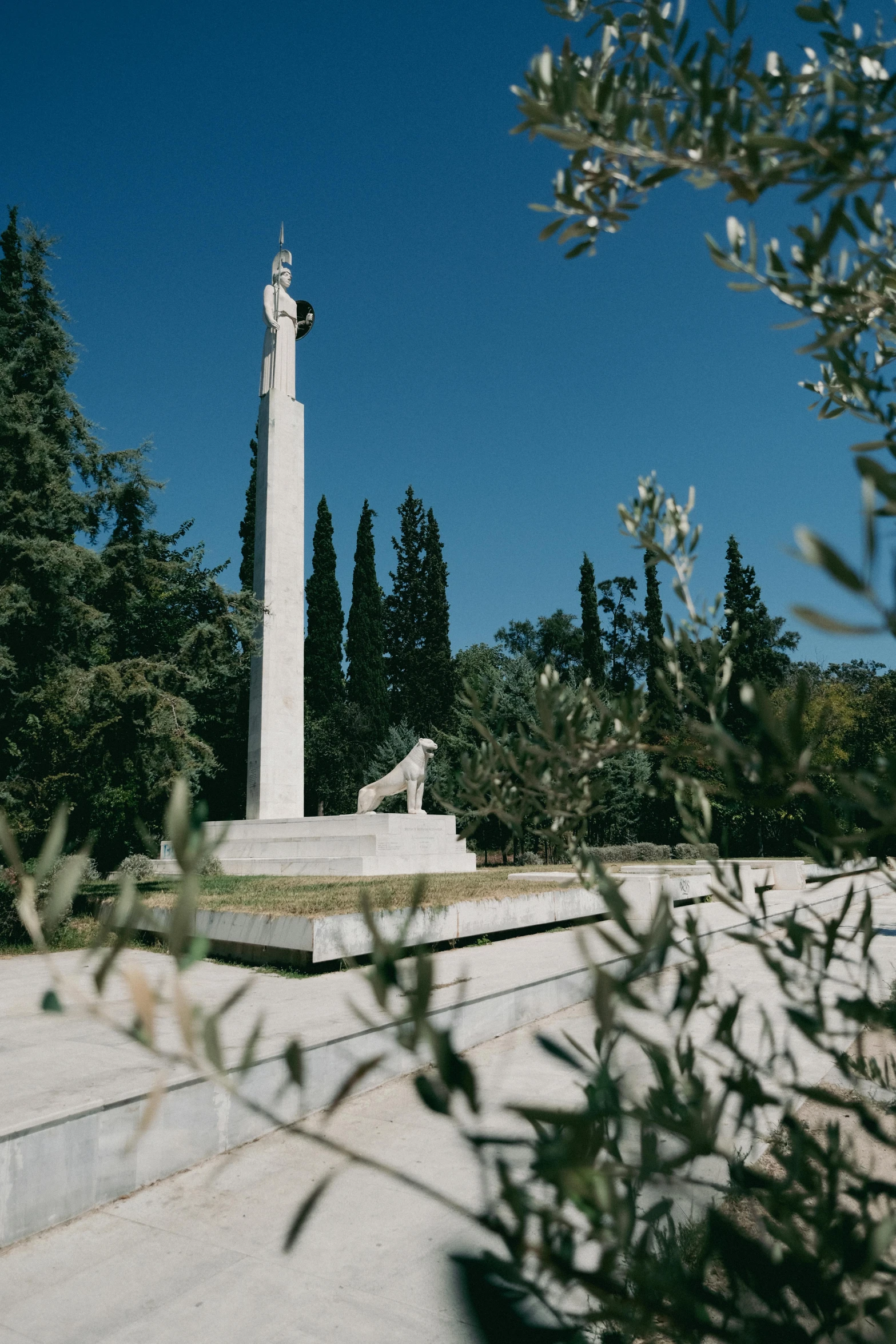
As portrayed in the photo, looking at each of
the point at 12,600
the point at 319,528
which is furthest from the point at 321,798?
the point at 12,600

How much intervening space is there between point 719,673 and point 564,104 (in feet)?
4.13

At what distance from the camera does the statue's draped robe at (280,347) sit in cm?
2353

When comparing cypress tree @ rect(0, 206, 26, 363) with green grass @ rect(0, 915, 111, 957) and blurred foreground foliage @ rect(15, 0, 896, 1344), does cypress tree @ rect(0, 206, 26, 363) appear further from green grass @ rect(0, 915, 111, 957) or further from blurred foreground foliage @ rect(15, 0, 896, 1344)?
blurred foreground foliage @ rect(15, 0, 896, 1344)

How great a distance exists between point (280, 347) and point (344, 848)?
48.3ft

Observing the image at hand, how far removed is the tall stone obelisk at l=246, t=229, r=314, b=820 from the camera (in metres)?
21.9

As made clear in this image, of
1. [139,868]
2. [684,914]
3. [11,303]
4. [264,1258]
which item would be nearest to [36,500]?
[11,303]

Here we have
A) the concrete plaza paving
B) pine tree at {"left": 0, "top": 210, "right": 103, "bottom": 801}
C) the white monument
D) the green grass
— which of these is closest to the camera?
the concrete plaza paving

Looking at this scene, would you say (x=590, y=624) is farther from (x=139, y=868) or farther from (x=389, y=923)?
(x=389, y=923)

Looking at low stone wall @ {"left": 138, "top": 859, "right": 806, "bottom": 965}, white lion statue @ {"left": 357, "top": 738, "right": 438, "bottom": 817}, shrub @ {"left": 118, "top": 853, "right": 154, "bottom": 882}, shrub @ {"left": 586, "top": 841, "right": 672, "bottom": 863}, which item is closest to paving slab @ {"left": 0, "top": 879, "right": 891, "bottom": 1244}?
low stone wall @ {"left": 138, "top": 859, "right": 806, "bottom": 965}

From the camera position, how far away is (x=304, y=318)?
25938 mm

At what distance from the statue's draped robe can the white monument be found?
32 millimetres

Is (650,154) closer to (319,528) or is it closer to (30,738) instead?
(30,738)

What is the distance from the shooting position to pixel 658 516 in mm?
2088

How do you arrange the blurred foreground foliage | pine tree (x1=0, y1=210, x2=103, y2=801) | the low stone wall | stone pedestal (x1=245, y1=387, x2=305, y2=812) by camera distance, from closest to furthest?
1. the blurred foreground foliage
2. the low stone wall
3. pine tree (x1=0, y1=210, x2=103, y2=801)
4. stone pedestal (x1=245, y1=387, x2=305, y2=812)
